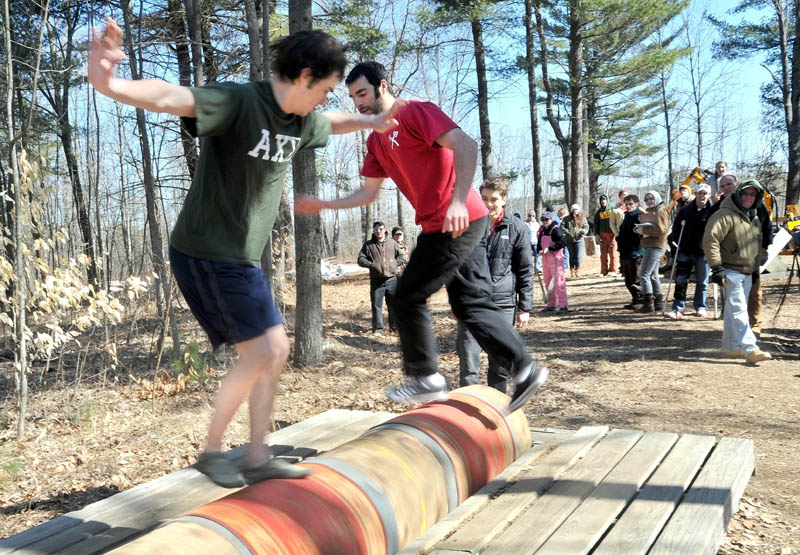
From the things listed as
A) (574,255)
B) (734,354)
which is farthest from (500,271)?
(574,255)

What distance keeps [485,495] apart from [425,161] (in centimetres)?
178

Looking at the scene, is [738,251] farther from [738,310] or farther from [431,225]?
[431,225]

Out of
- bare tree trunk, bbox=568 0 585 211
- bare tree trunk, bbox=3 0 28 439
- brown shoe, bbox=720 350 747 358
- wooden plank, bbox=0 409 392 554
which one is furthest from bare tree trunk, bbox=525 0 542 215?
wooden plank, bbox=0 409 392 554

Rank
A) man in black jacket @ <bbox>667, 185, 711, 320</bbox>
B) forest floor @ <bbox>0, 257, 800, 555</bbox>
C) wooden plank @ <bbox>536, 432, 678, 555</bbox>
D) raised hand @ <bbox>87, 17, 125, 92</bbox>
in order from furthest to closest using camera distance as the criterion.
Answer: man in black jacket @ <bbox>667, 185, 711, 320</bbox>
forest floor @ <bbox>0, 257, 800, 555</bbox>
wooden plank @ <bbox>536, 432, 678, 555</bbox>
raised hand @ <bbox>87, 17, 125, 92</bbox>

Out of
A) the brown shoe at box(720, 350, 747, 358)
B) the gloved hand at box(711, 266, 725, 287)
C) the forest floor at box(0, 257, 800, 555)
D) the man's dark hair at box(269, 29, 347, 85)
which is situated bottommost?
the forest floor at box(0, 257, 800, 555)

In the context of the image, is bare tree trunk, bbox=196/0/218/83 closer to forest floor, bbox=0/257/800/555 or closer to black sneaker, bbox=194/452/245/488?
forest floor, bbox=0/257/800/555

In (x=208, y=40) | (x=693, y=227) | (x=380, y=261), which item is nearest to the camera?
(x=693, y=227)

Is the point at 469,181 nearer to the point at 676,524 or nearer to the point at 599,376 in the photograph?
the point at 676,524

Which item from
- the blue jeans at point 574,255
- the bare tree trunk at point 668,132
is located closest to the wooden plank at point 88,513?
the blue jeans at point 574,255

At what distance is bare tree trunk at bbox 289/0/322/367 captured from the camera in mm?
8846

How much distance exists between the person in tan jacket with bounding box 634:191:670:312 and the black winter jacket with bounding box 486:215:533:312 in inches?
238

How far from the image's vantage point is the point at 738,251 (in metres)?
8.32

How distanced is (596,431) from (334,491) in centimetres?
256

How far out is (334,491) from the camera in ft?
9.11
